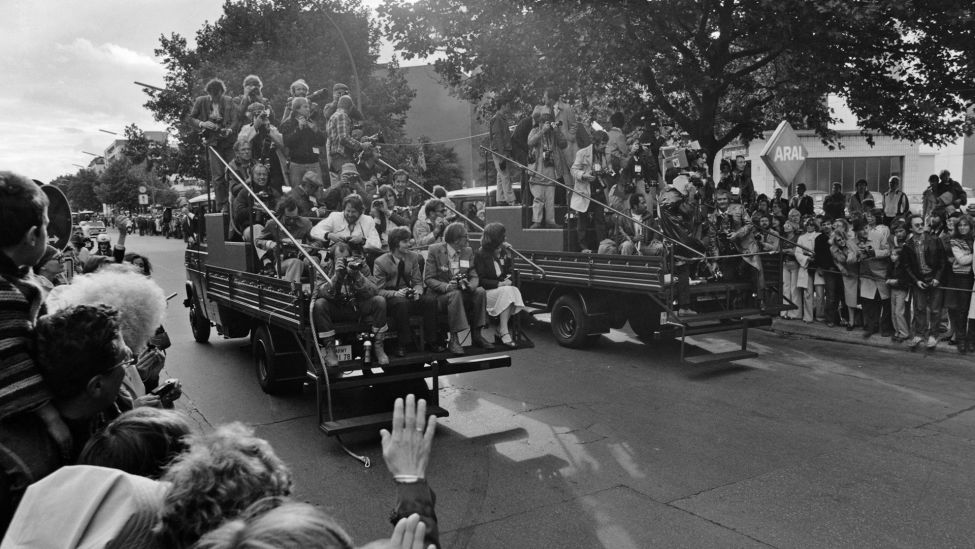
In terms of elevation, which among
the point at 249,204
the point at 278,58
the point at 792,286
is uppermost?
the point at 278,58

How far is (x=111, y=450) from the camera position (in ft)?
6.63

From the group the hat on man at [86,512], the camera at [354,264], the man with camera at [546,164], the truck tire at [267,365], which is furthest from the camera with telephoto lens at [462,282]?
the hat on man at [86,512]

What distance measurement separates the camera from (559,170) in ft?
39.1

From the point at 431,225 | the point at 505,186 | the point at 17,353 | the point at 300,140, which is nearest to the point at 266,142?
the point at 300,140

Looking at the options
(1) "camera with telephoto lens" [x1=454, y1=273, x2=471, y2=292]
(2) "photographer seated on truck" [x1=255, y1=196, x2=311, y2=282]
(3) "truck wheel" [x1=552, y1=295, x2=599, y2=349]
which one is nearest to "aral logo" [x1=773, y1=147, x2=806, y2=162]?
(3) "truck wheel" [x1=552, y1=295, x2=599, y2=349]

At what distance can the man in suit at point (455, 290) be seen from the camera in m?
7.09

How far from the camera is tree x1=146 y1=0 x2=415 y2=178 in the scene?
34250 millimetres

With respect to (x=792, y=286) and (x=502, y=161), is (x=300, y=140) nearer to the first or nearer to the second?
(x=502, y=161)

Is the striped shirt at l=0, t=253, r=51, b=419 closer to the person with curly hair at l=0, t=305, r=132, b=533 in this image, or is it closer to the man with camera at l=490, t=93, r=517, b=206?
the person with curly hair at l=0, t=305, r=132, b=533

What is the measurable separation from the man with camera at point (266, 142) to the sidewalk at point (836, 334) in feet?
26.3

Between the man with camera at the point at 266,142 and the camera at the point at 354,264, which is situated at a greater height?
the man with camera at the point at 266,142

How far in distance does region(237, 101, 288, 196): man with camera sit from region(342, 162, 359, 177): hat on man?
0.91m

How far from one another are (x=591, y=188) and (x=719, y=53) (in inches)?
251

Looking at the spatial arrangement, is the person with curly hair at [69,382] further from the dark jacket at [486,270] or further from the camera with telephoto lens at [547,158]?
the camera with telephoto lens at [547,158]
